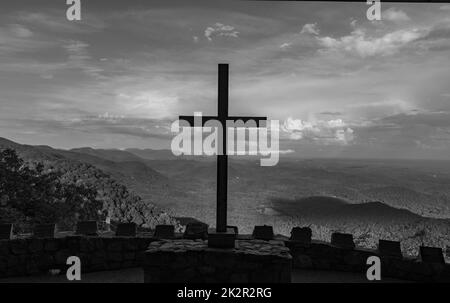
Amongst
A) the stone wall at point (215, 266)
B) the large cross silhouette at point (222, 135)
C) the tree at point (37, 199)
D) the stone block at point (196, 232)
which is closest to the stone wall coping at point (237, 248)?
the stone wall at point (215, 266)

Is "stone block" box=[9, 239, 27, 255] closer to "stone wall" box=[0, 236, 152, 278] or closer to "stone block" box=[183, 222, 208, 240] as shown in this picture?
"stone wall" box=[0, 236, 152, 278]

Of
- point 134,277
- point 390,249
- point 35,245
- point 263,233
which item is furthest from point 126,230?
point 390,249

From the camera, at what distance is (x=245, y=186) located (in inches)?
1305

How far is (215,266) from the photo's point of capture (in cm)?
627

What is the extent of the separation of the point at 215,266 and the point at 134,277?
2.02m

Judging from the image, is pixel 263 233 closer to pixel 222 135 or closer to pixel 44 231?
pixel 222 135

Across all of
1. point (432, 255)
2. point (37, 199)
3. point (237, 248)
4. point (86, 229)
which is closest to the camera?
point (237, 248)

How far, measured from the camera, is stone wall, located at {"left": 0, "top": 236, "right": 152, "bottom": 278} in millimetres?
7703

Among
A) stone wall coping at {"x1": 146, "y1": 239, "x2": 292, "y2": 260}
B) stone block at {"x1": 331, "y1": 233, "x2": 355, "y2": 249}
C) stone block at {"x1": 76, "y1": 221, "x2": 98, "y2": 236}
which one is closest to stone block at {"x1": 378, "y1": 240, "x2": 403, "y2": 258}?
stone block at {"x1": 331, "y1": 233, "x2": 355, "y2": 249}

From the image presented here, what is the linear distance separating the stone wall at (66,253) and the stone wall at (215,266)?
1.96m

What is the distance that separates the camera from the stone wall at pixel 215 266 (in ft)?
20.3

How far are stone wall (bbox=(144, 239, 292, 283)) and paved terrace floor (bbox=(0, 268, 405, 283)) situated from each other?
127 cm
